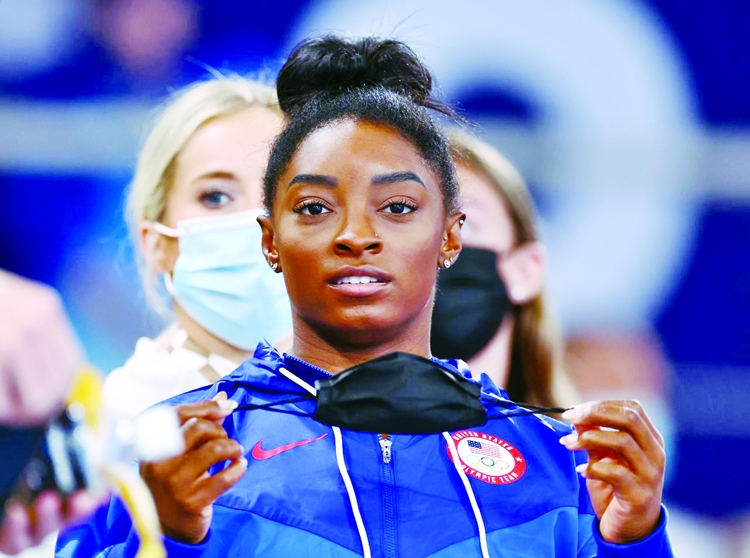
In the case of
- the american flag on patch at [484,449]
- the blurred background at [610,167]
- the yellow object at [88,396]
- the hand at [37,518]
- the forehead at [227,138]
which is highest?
the blurred background at [610,167]

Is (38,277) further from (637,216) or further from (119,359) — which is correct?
(637,216)

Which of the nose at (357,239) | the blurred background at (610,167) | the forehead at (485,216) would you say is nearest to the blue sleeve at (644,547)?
the nose at (357,239)

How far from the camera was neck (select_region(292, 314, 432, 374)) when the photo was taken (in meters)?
1.63

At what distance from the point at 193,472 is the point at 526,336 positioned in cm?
150

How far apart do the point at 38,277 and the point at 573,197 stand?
5.05 ft

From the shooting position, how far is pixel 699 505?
3.09 meters

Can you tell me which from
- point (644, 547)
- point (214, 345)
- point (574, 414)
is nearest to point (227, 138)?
point (214, 345)

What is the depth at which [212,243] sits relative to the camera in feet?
7.66

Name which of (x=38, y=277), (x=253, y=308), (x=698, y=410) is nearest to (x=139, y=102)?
(x=38, y=277)

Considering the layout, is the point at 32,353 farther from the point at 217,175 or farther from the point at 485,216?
the point at 485,216

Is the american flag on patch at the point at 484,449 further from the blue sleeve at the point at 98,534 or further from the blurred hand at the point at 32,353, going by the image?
the blurred hand at the point at 32,353

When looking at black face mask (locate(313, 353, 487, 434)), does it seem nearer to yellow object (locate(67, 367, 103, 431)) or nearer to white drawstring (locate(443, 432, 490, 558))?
white drawstring (locate(443, 432, 490, 558))

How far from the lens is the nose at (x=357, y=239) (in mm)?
1537

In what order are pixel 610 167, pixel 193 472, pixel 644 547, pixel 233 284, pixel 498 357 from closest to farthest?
1. pixel 193 472
2. pixel 644 547
3. pixel 233 284
4. pixel 498 357
5. pixel 610 167
